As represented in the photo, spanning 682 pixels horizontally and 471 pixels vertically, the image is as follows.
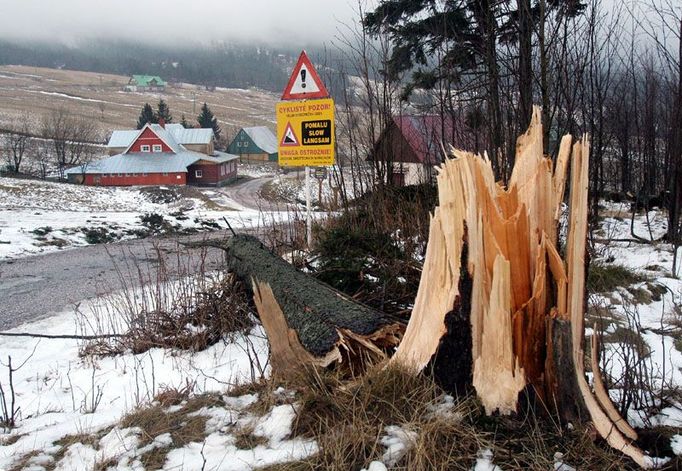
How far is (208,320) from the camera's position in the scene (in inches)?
193

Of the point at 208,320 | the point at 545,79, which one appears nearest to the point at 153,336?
the point at 208,320

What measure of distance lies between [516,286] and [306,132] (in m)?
5.21

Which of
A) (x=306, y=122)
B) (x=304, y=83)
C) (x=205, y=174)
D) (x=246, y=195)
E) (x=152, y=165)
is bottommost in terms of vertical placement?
(x=246, y=195)

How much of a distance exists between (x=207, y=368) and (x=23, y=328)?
318 cm

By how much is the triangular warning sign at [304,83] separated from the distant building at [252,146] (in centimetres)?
6312

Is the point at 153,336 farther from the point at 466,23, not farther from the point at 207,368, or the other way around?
the point at 466,23

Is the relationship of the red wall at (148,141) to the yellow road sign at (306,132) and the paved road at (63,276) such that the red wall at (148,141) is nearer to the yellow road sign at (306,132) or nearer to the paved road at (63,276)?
the paved road at (63,276)

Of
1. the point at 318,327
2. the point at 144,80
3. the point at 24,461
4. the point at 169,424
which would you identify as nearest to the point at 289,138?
the point at 318,327

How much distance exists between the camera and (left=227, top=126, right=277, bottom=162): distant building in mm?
68312

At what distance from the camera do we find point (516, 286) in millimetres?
2469

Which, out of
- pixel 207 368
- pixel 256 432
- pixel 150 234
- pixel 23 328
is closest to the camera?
pixel 256 432

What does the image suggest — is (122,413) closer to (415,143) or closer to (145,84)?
(415,143)

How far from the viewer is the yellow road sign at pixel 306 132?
22.9 feet

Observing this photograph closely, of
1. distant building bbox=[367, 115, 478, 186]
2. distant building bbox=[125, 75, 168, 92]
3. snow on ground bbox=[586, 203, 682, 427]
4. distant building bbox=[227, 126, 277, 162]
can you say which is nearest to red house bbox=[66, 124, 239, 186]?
distant building bbox=[227, 126, 277, 162]
